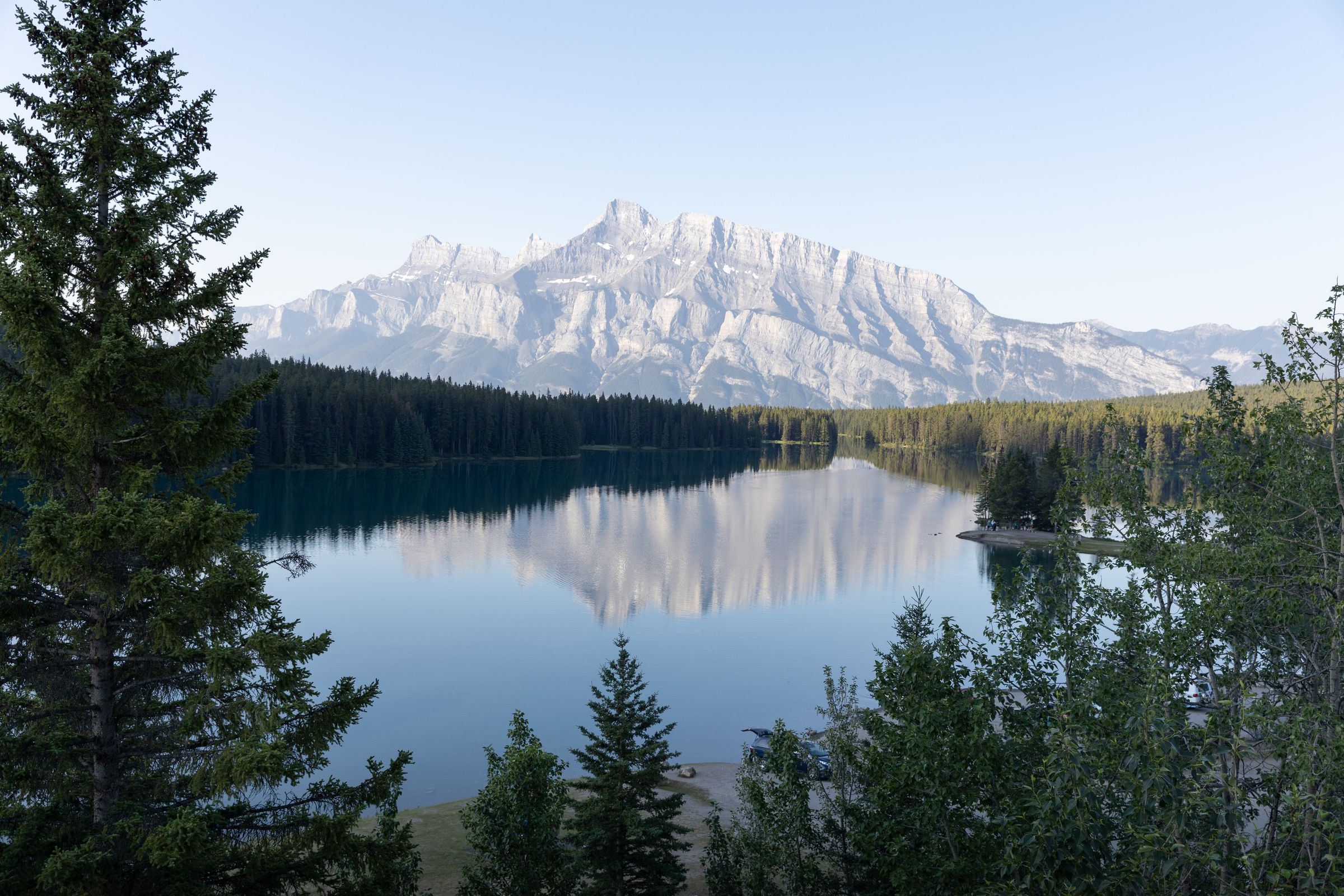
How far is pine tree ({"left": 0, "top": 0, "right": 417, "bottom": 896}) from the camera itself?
12344 millimetres

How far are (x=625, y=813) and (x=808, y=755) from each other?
15.2m

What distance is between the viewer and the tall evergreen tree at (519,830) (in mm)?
19641

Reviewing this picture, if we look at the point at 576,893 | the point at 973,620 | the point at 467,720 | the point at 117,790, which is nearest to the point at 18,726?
the point at 117,790

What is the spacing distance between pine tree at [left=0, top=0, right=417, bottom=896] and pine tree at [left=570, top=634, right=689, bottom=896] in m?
10.9

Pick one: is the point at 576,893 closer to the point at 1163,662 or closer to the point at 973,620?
the point at 1163,662

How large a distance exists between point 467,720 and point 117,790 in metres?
36.7

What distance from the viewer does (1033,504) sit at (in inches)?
4663

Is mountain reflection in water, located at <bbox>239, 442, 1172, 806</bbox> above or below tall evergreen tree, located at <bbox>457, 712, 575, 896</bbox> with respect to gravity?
below

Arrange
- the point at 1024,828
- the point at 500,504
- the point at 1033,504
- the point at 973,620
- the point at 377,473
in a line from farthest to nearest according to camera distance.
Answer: the point at 377,473, the point at 500,504, the point at 1033,504, the point at 973,620, the point at 1024,828

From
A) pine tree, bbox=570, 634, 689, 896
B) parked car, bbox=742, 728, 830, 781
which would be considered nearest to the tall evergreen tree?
pine tree, bbox=570, 634, 689, 896

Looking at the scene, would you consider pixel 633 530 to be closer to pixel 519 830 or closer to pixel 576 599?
pixel 576 599

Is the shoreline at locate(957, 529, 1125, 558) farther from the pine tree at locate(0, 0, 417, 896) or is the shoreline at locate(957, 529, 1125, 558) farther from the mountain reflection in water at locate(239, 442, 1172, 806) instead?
the pine tree at locate(0, 0, 417, 896)

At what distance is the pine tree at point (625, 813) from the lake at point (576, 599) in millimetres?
17299

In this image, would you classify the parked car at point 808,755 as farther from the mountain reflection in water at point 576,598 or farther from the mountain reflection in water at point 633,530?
the mountain reflection in water at point 633,530
